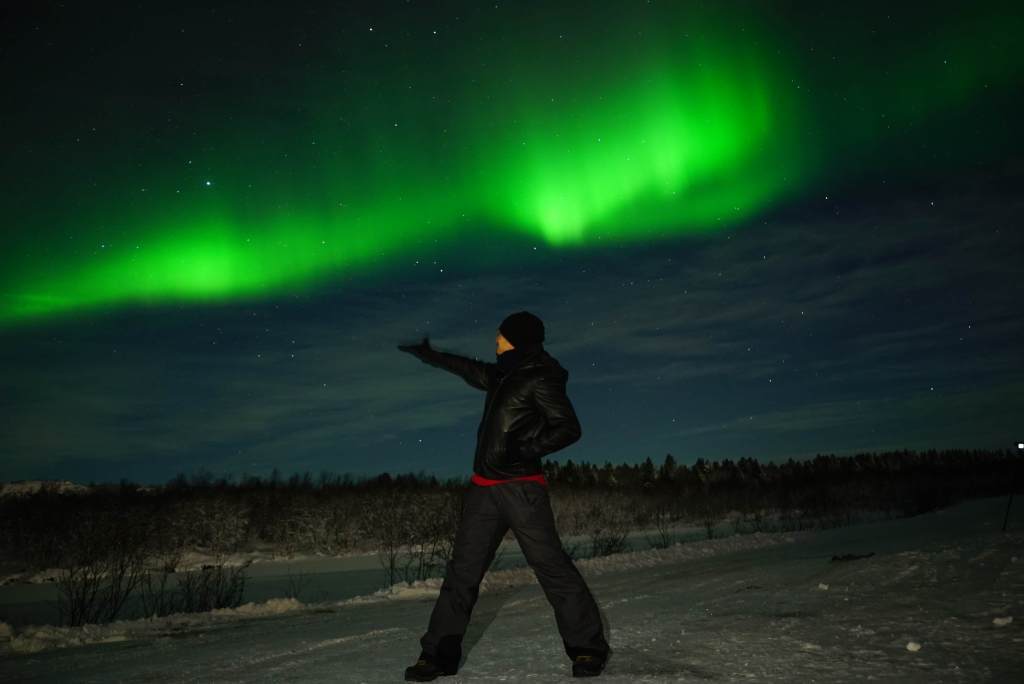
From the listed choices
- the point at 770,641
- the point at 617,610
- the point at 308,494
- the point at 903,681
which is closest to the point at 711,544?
the point at 617,610

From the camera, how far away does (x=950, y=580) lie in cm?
651

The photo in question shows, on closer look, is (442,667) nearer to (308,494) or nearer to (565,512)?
(308,494)

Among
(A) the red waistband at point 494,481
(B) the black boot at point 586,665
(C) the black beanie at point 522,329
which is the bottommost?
(B) the black boot at point 586,665

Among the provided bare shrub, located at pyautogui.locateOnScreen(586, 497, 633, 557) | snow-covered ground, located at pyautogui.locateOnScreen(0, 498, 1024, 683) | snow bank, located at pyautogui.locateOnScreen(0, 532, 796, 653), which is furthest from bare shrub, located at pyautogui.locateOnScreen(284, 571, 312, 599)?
bare shrub, located at pyautogui.locateOnScreen(586, 497, 633, 557)

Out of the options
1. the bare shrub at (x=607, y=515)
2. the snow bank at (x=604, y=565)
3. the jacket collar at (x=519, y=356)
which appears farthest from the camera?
the bare shrub at (x=607, y=515)

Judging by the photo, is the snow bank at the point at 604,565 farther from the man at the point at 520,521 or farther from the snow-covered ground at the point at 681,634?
the man at the point at 520,521

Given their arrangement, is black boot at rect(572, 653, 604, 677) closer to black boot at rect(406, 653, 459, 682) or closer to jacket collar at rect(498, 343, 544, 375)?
black boot at rect(406, 653, 459, 682)

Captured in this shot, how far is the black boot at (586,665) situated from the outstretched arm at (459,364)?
159 cm

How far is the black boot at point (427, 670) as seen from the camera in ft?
14.1

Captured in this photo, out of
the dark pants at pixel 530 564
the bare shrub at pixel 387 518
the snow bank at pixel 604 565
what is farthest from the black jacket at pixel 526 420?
the bare shrub at pixel 387 518

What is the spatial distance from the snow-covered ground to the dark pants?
0.78ft

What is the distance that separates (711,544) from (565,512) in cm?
1627

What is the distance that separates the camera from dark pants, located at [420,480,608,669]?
4316mm

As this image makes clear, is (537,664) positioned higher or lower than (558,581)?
lower
